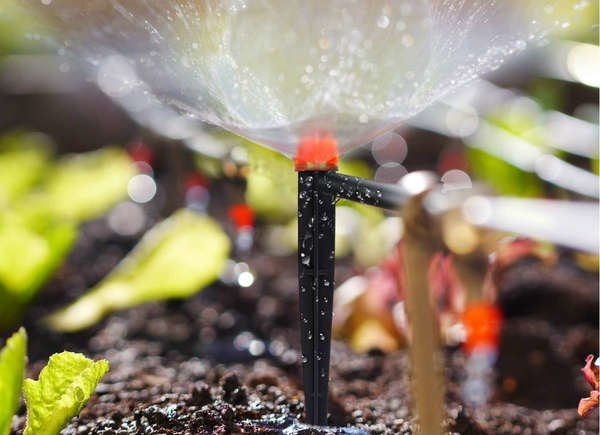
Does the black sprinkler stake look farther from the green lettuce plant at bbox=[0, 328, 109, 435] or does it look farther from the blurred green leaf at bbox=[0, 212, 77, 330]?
the blurred green leaf at bbox=[0, 212, 77, 330]

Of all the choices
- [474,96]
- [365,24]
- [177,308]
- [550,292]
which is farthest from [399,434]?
[474,96]

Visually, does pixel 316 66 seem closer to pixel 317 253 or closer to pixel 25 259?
pixel 317 253

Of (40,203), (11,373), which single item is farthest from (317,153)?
(40,203)

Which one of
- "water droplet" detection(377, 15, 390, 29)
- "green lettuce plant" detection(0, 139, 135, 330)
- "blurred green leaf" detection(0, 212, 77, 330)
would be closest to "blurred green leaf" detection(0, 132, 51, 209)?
"green lettuce plant" detection(0, 139, 135, 330)

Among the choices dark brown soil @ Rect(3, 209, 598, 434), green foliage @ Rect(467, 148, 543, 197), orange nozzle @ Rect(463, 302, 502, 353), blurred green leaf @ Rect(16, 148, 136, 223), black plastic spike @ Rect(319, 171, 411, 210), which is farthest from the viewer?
blurred green leaf @ Rect(16, 148, 136, 223)

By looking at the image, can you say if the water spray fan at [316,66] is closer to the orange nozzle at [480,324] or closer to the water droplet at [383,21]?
the water droplet at [383,21]

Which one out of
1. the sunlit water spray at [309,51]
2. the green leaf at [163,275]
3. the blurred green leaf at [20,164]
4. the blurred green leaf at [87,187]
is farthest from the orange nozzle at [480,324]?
the blurred green leaf at [20,164]
